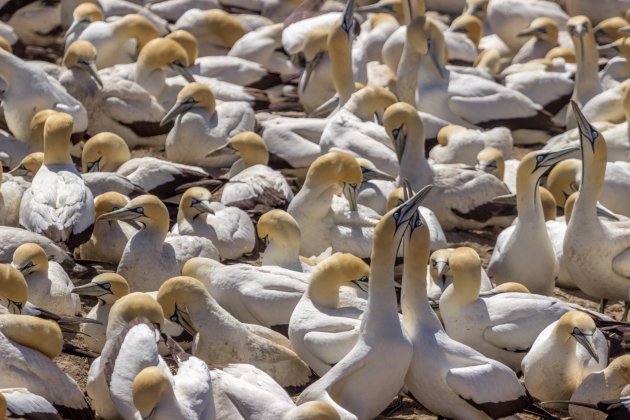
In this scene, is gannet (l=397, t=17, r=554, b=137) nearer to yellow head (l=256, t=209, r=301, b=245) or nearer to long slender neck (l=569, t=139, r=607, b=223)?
long slender neck (l=569, t=139, r=607, b=223)

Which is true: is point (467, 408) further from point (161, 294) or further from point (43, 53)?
point (43, 53)

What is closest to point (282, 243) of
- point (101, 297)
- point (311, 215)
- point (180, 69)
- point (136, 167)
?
point (311, 215)

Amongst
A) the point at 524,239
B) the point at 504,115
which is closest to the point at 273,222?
the point at 524,239

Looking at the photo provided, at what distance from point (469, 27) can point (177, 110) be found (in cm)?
486

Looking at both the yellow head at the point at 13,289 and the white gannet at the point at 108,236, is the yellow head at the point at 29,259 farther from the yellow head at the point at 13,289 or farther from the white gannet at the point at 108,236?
the white gannet at the point at 108,236

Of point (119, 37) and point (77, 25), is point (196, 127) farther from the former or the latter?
point (77, 25)

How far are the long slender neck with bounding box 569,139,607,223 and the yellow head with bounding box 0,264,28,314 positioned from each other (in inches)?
150

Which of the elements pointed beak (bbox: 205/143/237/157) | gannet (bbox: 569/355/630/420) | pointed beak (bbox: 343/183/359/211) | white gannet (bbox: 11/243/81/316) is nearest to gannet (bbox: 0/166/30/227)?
white gannet (bbox: 11/243/81/316)

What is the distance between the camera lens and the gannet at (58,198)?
372 inches

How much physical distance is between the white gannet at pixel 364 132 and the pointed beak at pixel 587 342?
390 cm

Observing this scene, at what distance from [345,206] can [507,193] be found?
156 centimetres

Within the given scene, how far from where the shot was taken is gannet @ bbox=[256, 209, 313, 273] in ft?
31.1

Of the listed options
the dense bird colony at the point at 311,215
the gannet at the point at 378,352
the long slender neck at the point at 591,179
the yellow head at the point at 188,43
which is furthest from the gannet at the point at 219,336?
the yellow head at the point at 188,43

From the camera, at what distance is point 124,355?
7.23 meters
